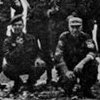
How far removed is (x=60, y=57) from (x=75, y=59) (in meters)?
0.20

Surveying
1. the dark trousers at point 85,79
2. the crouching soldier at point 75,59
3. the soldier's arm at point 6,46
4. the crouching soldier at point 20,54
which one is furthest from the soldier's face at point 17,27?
the dark trousers at point 85,79

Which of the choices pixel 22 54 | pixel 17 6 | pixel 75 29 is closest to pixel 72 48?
pixel 75 29

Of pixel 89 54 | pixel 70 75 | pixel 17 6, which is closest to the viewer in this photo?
pixel 70 75

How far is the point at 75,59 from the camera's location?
3596 mm

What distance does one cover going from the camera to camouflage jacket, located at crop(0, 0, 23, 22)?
157 inches

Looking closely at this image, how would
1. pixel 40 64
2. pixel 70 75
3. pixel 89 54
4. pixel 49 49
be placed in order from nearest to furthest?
pixel 70 75, pixel 89 54, pixel 40 64, pixel 49 49

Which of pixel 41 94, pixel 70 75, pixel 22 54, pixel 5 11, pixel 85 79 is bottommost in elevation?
pixel 41 94

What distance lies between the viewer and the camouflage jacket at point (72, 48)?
11.7 ft

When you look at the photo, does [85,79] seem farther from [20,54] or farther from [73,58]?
[20,54]

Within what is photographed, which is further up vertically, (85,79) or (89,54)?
(89,54)

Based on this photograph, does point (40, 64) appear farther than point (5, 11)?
No

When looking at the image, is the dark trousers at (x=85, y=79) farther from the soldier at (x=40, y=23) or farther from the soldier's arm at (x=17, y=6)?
the soldier's arm at (x=17, y=6)

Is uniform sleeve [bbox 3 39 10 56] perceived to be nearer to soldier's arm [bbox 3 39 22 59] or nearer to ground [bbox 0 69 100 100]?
soldier's arm [bbox 3 39 22 59]

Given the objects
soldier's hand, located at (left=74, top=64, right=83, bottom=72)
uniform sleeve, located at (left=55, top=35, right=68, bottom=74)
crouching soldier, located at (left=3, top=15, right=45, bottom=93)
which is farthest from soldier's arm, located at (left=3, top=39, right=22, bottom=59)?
soldier's hand, located at (left=74, top=64, right=83, bottom=72)
